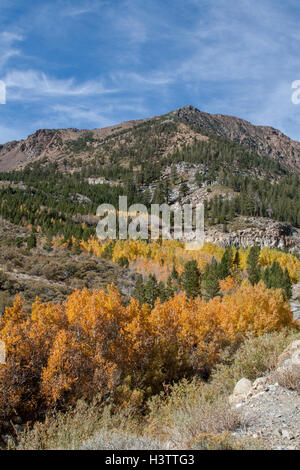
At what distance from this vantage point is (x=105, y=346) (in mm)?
14984

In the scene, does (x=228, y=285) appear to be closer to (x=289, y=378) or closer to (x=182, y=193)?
(x=289, y=378)

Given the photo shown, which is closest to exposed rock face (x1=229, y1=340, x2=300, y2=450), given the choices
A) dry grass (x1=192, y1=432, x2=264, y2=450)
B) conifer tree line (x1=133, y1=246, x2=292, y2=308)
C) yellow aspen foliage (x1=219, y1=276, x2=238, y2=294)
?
dry grass (x1=192, y1=432, x2=264, y2=450)

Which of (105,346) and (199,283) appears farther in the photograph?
(199,283)

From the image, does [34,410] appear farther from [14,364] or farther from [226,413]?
[226,413]

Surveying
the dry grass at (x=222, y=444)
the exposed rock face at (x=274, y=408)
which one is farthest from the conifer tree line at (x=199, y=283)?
the dry grass at (x=222, y=444)

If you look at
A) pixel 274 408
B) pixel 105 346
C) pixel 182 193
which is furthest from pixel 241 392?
pixel 182 193

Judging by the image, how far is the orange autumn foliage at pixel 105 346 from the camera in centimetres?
1073

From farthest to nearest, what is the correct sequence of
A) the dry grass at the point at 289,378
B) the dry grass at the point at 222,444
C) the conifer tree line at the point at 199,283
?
the conifer tree line at the point at 199,283 → the dry grass at the point at 289,378 → the dry grass at the point at 222,444

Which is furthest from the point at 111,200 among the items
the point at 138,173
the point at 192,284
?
the point at 192,284

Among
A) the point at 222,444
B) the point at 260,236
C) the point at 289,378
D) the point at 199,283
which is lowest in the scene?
the point at 199,283

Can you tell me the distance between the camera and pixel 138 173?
186 metres

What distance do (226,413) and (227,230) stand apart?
11113cm

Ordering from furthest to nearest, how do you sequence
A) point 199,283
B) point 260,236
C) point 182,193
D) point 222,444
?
point 182,193 < point 260,236 < point 199,283 < point 222,444

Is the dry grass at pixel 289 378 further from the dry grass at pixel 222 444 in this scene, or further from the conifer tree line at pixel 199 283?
the conifer tree line at pixel 199 283
